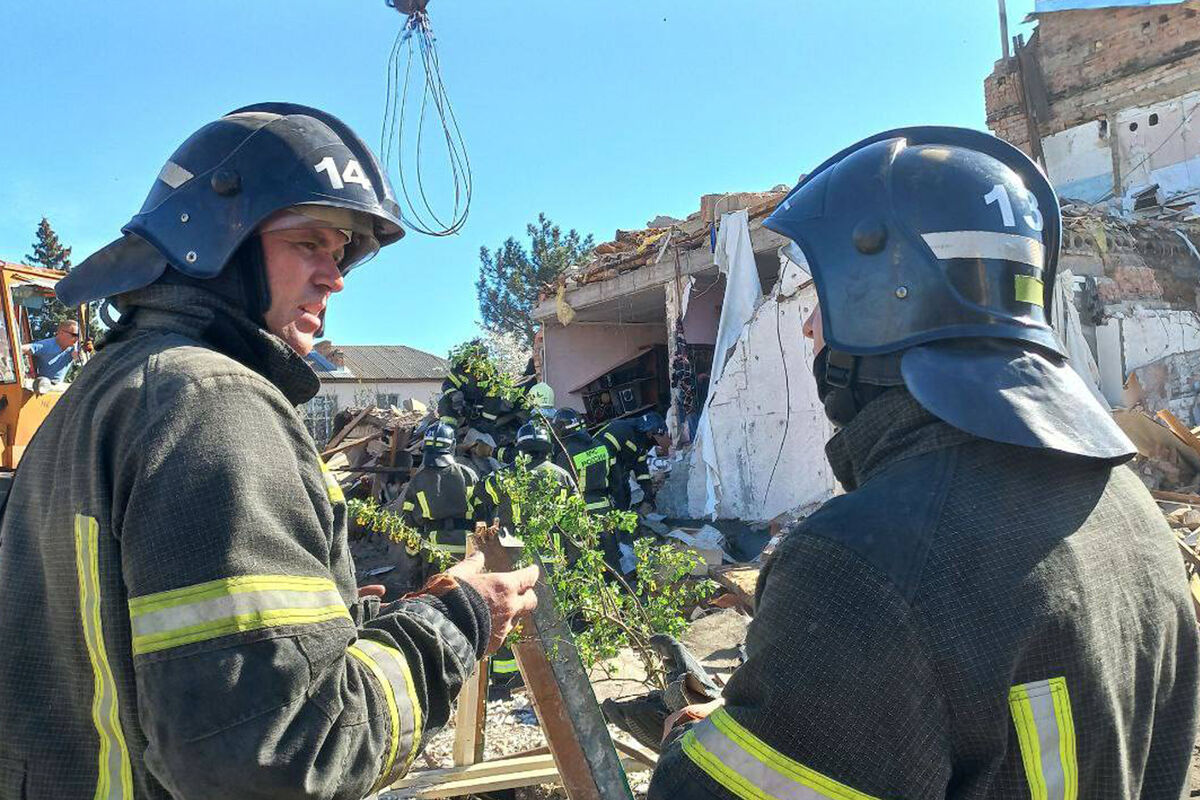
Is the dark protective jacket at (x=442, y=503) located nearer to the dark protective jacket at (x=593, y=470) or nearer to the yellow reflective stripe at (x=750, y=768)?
the dark protective jacket at (x=593, y=470)

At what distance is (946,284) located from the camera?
1.49 metres

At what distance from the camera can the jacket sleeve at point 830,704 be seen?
1104 mm

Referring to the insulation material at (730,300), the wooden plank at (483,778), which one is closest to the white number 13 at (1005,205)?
the wooden plank at (483,778)

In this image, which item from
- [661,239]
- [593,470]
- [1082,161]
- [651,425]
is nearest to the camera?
[593,470]

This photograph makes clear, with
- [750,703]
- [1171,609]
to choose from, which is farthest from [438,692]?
[1171,609]

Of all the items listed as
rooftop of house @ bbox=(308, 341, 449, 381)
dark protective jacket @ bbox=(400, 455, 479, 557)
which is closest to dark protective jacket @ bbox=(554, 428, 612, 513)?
dark protective jacket @ bbox=(400, 455, 479, 557)

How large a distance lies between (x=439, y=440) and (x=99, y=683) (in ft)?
25.3

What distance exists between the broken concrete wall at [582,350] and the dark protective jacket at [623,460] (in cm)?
450

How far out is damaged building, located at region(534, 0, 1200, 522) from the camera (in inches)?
407

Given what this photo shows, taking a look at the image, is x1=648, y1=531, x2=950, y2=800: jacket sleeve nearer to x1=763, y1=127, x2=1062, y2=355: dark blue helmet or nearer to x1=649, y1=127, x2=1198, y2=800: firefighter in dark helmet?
x1=649, y1=127, x2=1198, y2=800: firefighter in dark helmet

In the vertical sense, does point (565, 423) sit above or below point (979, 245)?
above

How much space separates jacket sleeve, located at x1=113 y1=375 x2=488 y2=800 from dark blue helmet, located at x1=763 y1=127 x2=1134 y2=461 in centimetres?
100

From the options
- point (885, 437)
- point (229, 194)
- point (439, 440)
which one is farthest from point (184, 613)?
point (439, 440)

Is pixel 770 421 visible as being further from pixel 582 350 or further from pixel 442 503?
pixel 582 350
